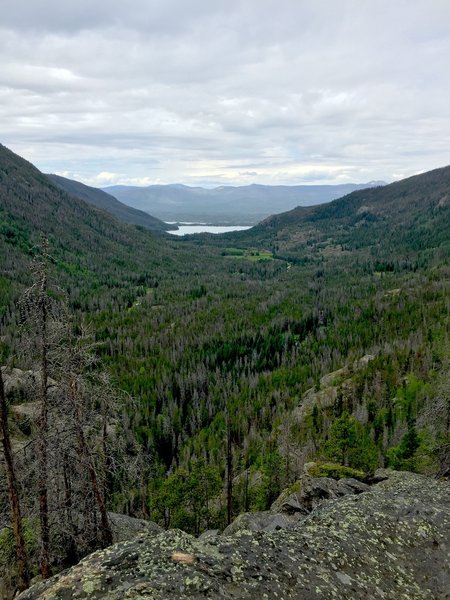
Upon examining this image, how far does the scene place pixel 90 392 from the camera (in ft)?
68.2

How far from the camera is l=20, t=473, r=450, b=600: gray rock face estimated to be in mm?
10812

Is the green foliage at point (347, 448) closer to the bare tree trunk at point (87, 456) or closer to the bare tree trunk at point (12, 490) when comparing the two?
the bare tree trunk at point (87, 456)

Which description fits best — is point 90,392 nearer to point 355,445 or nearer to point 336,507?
point 336,507

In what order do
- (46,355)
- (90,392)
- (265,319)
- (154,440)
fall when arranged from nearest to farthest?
(46,355) → (90,392) → (154,440) → (265,319)

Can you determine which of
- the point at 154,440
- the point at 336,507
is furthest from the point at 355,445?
the point at 154,440

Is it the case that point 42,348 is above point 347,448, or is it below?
above

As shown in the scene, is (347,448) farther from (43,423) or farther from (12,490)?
(12,490)

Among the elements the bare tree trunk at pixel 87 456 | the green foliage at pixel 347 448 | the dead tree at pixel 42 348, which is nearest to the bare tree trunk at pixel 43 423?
the dead tree at pixel 42 348

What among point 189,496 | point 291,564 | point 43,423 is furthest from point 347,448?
point 291,564

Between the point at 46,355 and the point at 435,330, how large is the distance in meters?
134

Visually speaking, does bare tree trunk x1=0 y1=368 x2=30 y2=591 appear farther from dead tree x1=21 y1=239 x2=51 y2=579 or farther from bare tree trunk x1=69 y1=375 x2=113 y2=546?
bare tree trunk x1=69 y1=375 x2=113 y2=546

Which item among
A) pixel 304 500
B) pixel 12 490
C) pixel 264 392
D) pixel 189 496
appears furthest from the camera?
pixel 264 392

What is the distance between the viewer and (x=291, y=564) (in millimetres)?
12594

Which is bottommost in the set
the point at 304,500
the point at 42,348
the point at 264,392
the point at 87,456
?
the point at 264,392
